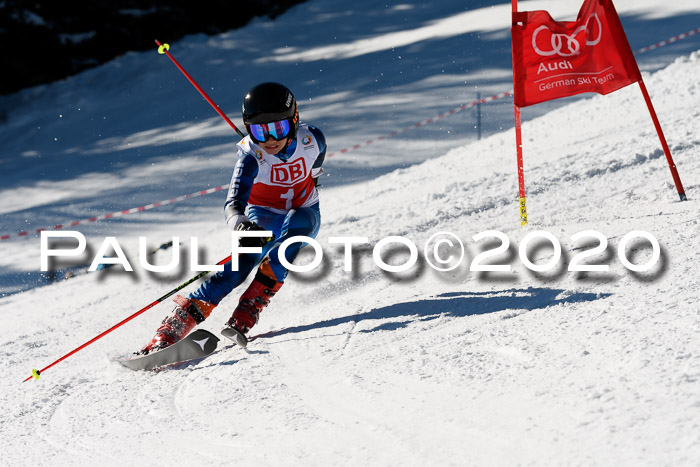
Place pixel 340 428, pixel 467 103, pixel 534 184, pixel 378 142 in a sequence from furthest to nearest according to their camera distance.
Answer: pixel 467 103 → pixel 378 142 → pixel 534 184 → pixel 340 428

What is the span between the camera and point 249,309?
427 centimetres

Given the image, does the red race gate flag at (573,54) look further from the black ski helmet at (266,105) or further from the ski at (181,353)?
the ski at (181,353)

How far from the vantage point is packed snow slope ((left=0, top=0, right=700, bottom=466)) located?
2.72m

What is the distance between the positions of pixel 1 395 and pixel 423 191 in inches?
164

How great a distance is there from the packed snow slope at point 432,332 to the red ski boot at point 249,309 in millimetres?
119

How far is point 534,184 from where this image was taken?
6.23 m

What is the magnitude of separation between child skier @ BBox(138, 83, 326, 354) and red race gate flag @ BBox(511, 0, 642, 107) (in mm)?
1483

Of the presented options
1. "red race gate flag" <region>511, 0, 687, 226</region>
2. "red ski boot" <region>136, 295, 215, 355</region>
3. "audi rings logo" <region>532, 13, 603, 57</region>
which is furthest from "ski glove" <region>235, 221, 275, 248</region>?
"audi rings logo" <region>532, 13, 603, 57</region>

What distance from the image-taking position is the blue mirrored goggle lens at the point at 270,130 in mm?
4246

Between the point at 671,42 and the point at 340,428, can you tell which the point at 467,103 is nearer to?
the point at 671,42

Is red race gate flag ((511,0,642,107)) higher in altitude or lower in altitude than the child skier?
A: higher

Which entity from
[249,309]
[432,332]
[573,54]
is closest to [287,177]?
[249,309]

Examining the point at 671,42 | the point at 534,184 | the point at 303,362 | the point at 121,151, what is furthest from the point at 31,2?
the point at 303,362

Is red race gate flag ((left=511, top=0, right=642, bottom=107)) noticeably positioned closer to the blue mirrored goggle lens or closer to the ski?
the blue mirrored goggle lens
